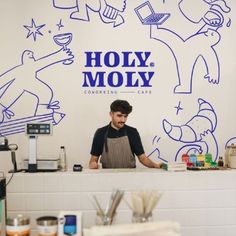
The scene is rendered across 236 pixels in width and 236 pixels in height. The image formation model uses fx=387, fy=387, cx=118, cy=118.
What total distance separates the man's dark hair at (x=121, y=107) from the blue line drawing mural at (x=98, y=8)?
89 centimetres

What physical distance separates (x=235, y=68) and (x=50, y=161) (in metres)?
2.47

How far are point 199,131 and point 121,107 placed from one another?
95 centimetres

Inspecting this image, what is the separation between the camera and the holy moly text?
414cm

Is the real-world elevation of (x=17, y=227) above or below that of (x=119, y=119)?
below

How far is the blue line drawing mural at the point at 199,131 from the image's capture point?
4199 mm

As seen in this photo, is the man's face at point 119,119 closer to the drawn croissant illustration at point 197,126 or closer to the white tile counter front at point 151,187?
the drawn croissant illustration at point 197,126

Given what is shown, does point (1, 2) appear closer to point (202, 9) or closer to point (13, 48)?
point (13, 48)

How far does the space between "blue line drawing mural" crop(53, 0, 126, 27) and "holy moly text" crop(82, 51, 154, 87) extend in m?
0.37

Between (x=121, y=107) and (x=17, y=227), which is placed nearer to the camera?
(x=17, y=227)

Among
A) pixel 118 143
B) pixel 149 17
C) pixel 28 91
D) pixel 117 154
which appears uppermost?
pixel 149 17

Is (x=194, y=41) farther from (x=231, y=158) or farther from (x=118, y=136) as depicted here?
(x=231, y=158)

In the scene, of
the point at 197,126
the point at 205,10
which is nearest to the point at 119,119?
the point at 197,126

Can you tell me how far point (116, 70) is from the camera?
4.16 m

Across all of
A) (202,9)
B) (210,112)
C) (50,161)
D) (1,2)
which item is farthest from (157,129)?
(1,2)
